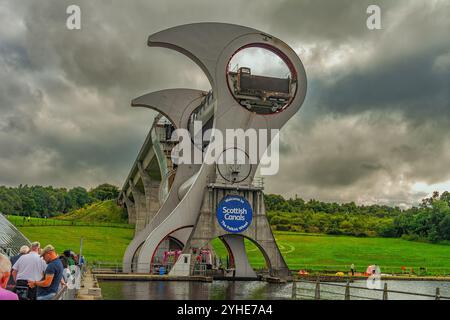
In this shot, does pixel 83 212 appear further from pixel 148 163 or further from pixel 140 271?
pixel 140 271

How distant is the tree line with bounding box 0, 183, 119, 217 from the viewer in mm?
117875

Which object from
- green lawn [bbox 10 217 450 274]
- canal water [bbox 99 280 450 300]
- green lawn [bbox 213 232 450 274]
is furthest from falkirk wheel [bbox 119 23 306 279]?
green lawn [bbox 10 217 450 274]

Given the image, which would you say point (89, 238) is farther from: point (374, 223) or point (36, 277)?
point (36, 277)

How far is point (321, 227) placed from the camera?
9119 centimetres

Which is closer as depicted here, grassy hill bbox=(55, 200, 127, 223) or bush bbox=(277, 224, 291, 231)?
bush bbox=(277, 224, 291, 231)

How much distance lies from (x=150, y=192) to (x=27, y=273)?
5575cm

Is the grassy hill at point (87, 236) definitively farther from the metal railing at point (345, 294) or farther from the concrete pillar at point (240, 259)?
the metal railing at point (345, 294)

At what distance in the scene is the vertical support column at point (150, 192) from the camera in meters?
62.8

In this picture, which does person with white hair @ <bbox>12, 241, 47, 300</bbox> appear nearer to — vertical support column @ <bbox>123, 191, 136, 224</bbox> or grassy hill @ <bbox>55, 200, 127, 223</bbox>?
vertical support column @ <bbox>123, 191, 136, 224</bbox>

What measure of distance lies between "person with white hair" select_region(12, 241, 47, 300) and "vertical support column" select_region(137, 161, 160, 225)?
175 feet

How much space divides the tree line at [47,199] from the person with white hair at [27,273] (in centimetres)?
10939

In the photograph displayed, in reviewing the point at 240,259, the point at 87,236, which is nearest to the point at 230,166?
the point at 240,259
